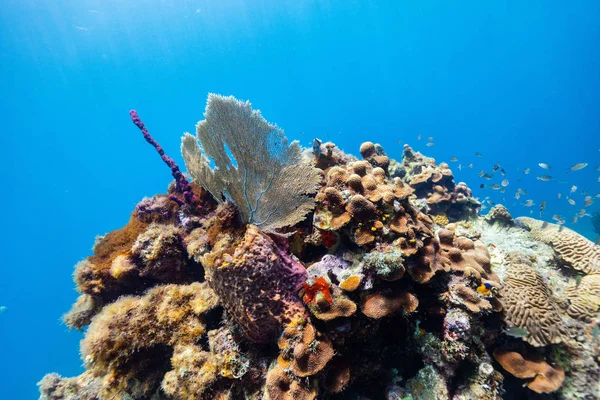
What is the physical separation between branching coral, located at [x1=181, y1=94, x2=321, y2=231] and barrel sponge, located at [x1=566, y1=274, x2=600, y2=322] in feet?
17.4

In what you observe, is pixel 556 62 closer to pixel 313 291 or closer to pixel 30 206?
pixel 313 291

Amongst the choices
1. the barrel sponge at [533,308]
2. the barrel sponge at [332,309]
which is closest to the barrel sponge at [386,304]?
the barrel sponge at [332,309]

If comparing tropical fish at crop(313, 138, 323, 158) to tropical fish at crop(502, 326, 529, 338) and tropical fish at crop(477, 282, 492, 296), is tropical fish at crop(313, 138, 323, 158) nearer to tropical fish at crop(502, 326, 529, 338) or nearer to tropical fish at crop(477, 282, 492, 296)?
tropical fish at crop(477, 282, 492, 296)

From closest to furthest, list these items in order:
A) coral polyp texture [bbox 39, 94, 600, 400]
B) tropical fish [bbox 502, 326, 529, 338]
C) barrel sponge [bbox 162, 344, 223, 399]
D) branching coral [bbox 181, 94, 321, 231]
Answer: coral polyp texture [bbox 39, 94, 600, 400]
barrel sponge [bbox 162, 344, 223, 399]
tropical fish [bbox 502, 326, 529, 338]
branching coral [bbox 181, 94, 321, 231]

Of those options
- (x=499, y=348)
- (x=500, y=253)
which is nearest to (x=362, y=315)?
(x=499, y=348)

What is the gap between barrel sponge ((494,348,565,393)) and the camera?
4.14 m

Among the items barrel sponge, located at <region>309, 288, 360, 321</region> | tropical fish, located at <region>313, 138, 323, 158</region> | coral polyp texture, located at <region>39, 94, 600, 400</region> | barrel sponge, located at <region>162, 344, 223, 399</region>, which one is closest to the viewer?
barrel sponge, located at <region>309, 288, 360, 321</region>

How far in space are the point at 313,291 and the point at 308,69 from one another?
7279 inches

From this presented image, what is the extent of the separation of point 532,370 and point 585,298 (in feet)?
6.76

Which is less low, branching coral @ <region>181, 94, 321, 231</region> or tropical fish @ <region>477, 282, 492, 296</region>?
branching coral @ <region>181, 94, 321, 231</region>

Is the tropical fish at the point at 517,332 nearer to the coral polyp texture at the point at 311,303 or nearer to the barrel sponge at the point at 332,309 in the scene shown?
the coral polyp texture at the point at 311,303

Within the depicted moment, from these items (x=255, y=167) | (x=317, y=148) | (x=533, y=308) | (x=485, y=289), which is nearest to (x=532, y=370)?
(x=533, y=308)

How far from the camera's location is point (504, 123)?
144m

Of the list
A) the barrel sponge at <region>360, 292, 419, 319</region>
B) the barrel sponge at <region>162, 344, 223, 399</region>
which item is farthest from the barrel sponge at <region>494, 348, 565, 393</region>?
the barrel sponge at <region>162, 344, 223, 399</region>
